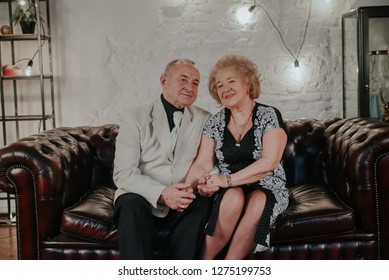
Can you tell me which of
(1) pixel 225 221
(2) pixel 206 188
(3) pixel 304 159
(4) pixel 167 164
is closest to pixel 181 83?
(4) pixel 167 164

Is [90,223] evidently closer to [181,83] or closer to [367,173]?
[181,83]

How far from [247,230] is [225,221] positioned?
89 mm

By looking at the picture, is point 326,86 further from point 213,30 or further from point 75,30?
point 75,30

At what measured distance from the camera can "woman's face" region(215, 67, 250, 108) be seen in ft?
6.96

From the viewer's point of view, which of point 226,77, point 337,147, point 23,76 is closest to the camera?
point 226,77

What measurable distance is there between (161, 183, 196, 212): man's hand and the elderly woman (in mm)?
77

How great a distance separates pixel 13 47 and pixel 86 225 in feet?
7.20

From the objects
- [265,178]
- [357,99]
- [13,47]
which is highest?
[13,47]

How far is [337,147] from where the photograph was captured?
2471 mm

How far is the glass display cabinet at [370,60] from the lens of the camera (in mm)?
3717

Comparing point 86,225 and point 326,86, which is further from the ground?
point 326,86

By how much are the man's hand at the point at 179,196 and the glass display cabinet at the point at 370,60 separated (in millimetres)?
2107

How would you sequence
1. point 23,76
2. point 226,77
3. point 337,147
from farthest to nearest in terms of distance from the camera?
point 23,76, point 337,147, point 226,77

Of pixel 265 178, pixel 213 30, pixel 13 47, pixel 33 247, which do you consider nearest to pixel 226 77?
pixel 265 178
